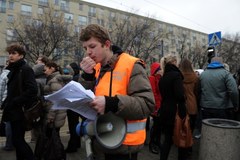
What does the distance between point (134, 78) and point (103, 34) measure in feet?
1.43

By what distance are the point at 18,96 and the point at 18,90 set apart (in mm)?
98

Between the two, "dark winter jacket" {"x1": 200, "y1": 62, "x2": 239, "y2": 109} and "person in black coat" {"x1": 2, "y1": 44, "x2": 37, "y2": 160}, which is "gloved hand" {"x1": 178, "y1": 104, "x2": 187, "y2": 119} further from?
"person in black coat" {"x1": 2, "y1": 44, "x2": 37, "y2": 160}

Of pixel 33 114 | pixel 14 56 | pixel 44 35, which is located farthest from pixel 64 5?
pixel 33 114

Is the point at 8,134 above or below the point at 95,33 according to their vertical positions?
below

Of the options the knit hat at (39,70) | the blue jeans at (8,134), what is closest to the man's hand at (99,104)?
the knit hat at (39,70)

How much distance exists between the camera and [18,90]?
13.1 feet

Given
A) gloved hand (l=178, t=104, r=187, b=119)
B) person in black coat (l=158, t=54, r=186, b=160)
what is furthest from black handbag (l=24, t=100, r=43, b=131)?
gloved hand (l=178, t=104, r=187, b=119)

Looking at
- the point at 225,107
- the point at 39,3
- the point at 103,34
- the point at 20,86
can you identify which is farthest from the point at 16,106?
the point at 39,3

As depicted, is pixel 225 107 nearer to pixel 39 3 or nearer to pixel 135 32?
pixel 135 32

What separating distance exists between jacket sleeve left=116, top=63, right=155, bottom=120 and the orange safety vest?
46 millimetres

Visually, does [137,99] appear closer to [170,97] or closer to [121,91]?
[121,91]

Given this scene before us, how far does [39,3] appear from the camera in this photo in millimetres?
45406

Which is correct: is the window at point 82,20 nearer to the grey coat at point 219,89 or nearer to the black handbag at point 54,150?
the grey coat at point 219,89

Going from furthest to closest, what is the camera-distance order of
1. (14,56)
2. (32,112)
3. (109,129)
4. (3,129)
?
1. (3,129)
2. (32,112)
3. (14,56)
4. (109,129)
